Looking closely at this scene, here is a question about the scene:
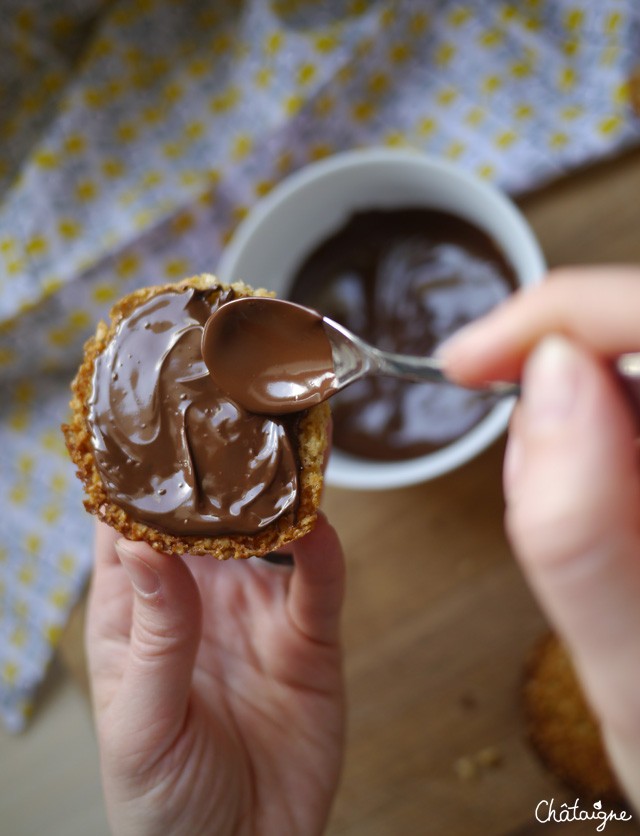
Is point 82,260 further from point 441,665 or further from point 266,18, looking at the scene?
point 441,665

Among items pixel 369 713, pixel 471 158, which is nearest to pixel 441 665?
pixel 369 713

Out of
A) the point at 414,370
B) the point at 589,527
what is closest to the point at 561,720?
the point at 414,370

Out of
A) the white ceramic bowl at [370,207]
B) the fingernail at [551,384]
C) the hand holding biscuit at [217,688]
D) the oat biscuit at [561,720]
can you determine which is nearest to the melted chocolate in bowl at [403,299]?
the white ceramic bowl at [370,207]

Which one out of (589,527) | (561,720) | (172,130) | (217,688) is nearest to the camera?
(589,527)

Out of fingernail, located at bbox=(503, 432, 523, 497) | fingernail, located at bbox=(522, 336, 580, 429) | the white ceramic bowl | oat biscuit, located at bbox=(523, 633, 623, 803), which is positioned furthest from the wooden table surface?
fingernail, located at bbox=(522, 336, 580, 429)

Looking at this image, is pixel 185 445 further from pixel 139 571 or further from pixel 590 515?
pixel 590 515

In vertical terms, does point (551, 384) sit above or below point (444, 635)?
above

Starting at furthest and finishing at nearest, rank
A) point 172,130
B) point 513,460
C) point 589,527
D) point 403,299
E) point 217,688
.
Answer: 1. point 172,130
2. point 403,299
3. point 217,688
4. point 513,460
5. point 589,527
